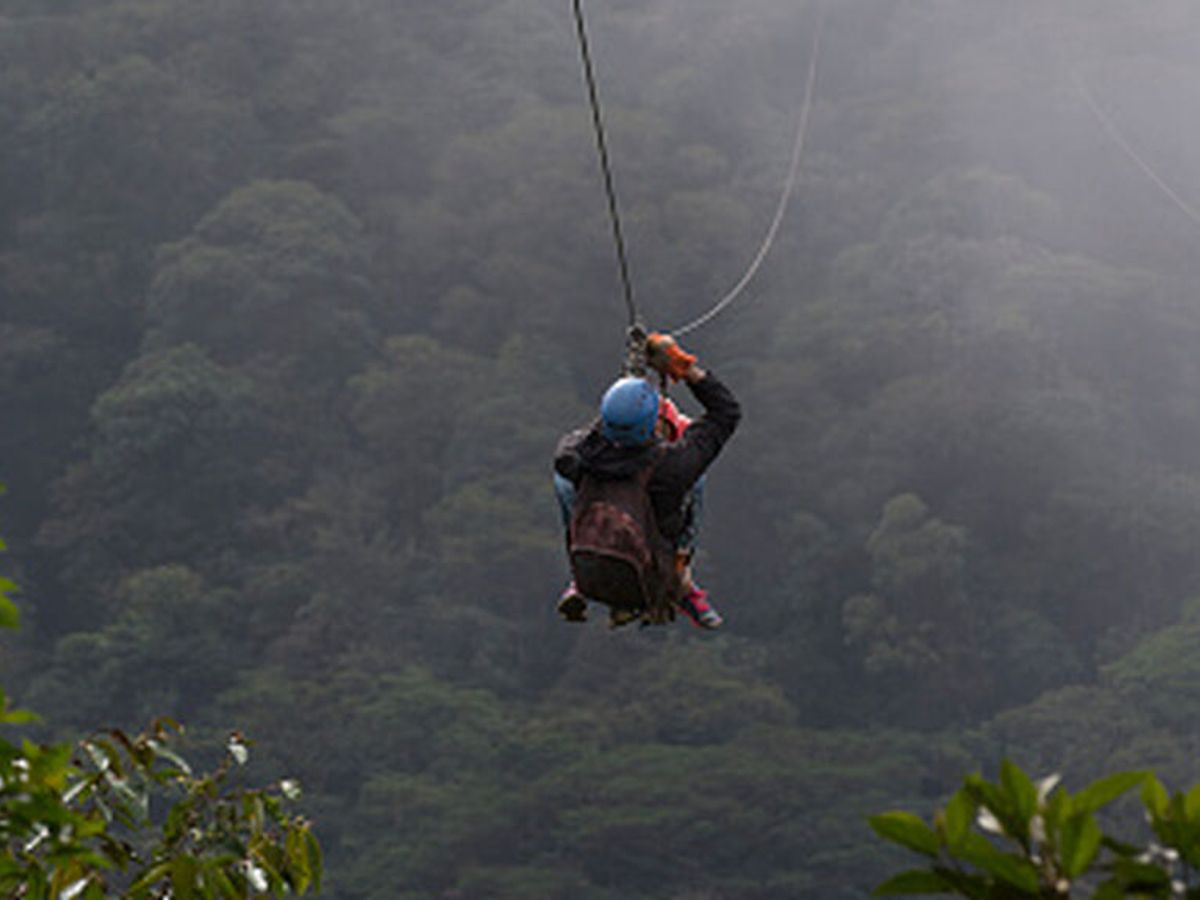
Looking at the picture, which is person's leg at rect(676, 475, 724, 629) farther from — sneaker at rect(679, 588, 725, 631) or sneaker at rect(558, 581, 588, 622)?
sneaker at rect(558, 581, 588, 622)

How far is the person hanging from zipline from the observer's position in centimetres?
593

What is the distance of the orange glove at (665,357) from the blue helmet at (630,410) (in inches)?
7.5

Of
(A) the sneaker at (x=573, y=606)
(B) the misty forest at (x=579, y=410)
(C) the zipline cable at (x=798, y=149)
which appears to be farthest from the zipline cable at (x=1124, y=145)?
(A) the sneaker at (x=573, y=606)

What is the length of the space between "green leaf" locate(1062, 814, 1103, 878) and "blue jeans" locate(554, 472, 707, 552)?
471 centimetres

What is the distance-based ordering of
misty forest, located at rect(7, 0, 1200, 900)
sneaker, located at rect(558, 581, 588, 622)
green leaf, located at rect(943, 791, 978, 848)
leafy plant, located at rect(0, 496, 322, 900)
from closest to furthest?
green leaf, located at rect(943, 791, 978, 848) → leafy plant, located at rect(0, 496, 322, 900) → sneaker, located at rect(558, 581, 588, 622) → misty forest, located at rect(7, 0, 1200, 900)

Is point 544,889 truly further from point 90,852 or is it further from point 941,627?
point 90,852

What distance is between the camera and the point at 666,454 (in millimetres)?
6078

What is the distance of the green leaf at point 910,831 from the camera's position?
1481 mm

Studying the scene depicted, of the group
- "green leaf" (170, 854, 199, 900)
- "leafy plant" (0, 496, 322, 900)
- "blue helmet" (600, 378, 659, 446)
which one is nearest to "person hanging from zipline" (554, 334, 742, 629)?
"blue helmet" (600, 378, 659, 446)

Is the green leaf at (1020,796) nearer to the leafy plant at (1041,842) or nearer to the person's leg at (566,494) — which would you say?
the leafy plant at (1041,842)

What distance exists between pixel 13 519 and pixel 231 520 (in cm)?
382

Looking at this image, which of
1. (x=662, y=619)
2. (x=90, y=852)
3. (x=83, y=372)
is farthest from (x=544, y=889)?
(x=90, y=852)

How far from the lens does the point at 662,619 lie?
638 centimetres

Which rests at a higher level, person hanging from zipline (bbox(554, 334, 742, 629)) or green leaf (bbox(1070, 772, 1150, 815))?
person hanging from zipline (bbox(554, 334, 742, 629))
